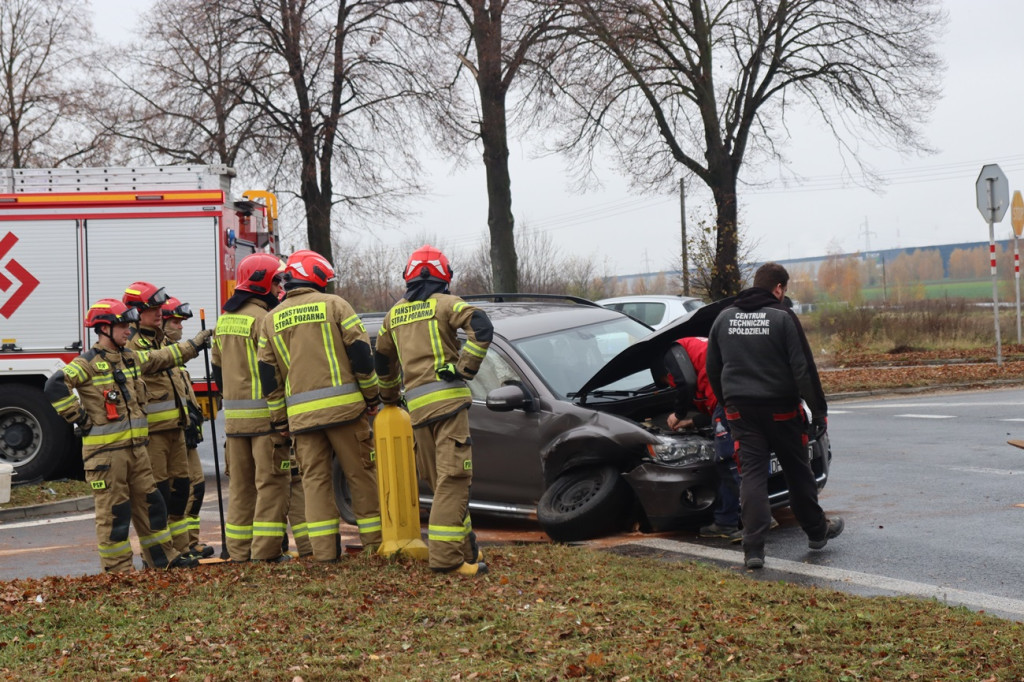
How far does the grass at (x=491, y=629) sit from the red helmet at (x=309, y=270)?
1.72 meters

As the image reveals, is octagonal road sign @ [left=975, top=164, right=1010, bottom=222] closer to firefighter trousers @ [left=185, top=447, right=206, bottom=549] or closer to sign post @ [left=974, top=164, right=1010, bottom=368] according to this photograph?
sign post @ [left=974, top=164, right=1010, bottom=368]

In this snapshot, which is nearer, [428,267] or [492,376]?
[428,267]

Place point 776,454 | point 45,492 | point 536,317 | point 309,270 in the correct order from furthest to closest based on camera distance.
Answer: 1. point 45,492
2. point 536,317
3. point 776,454
4. point 309,270

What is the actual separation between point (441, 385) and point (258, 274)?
161cm

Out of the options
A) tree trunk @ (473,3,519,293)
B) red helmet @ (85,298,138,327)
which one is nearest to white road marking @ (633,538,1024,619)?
red helmet @ (85,298,138,327)

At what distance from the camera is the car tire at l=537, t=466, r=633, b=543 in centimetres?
770

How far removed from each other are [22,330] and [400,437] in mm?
7051

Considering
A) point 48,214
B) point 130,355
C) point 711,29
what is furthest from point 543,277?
point 130,355

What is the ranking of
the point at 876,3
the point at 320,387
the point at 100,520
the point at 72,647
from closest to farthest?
the point at 72,647
the point at 320,387
the point at 100,520
the point at 876,3

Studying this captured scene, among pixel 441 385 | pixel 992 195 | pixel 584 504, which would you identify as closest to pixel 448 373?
pixel 441 385

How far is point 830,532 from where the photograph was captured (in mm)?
7336

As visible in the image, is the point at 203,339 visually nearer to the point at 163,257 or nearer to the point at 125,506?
the point at 125,506

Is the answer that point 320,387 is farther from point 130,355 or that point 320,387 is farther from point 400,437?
point 130,355

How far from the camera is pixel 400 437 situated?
6.89 m
